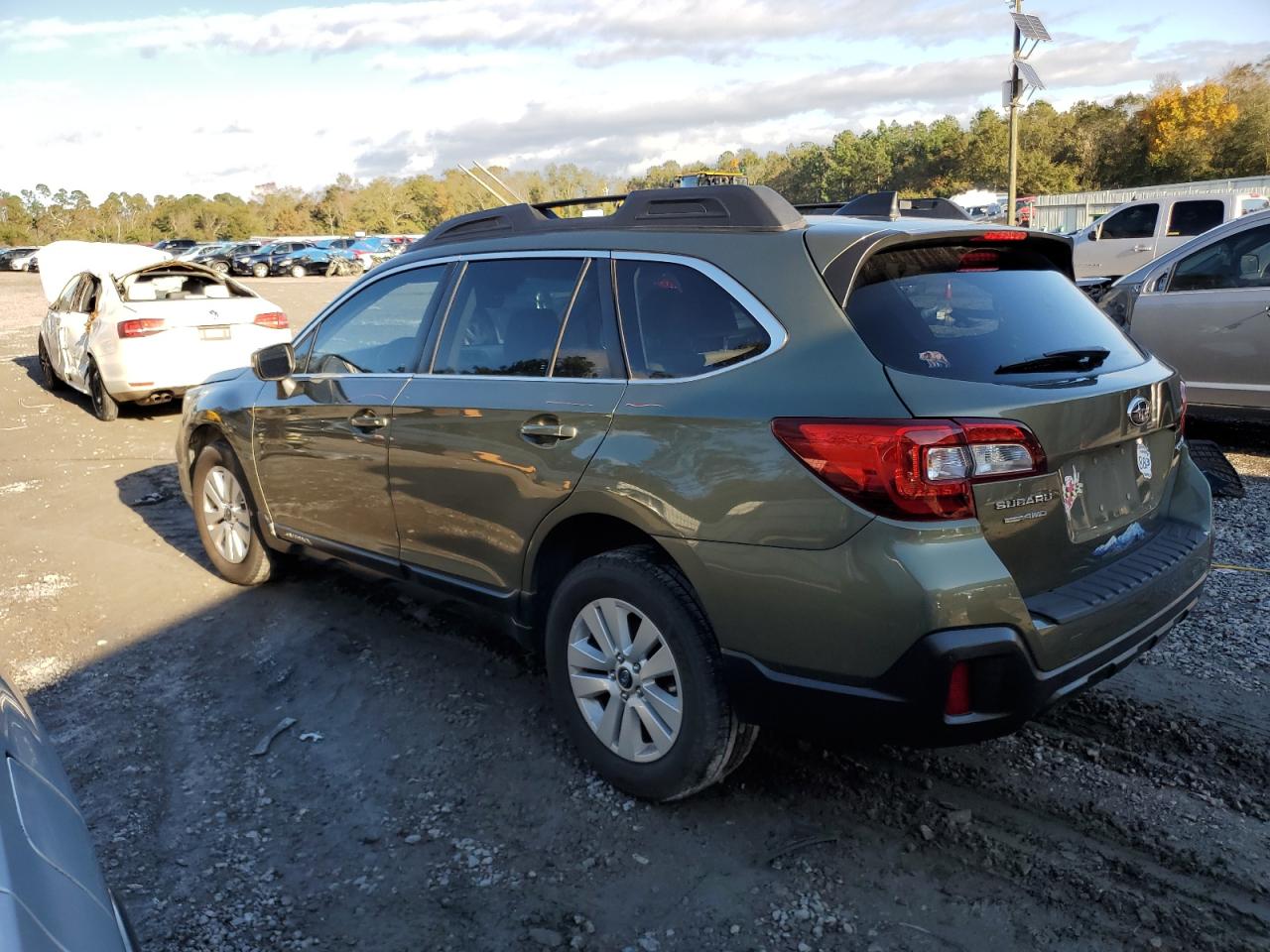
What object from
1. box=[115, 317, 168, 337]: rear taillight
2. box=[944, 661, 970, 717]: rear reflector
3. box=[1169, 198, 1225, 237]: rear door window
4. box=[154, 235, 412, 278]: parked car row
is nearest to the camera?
box=[944, 661, 970, 717]: rear reflector

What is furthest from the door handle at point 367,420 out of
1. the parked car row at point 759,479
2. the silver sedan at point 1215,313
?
the silver sedan at point 1215,313

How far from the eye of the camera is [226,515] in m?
5.71

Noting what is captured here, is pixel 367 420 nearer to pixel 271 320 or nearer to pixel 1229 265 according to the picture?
pixel 1229 265

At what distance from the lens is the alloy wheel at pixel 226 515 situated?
18.2ft

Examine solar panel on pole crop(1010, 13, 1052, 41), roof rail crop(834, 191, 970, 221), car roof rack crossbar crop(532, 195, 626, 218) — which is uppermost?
solar panel on pole crop(1010, 13, 1052, 41)

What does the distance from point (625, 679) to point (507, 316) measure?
56.8 inches

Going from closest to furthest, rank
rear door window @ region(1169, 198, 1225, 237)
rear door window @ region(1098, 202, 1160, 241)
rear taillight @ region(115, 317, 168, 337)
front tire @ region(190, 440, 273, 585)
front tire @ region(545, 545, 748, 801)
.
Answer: front tire @ region(545, 545, 748, 801) → front tire @ region(190, 440, 273, 585) → rear taillight @ region(115, 317, 168, 337) → rear door window @ region(1169, 198, 1225, 237) → rear door window @ region(1098, 202, 1160, 241)

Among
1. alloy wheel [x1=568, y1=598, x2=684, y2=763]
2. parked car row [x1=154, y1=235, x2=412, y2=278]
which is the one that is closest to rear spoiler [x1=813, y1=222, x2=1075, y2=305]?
alloy wheel [x1=568, y1=598, x2=684, y2=763]

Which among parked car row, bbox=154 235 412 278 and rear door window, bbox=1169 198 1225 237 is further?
parked car row, bbox=154 235 412 278

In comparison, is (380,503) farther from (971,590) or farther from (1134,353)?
(1134,353)

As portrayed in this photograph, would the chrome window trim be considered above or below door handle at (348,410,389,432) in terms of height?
above

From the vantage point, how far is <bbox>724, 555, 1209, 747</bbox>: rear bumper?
2.62m

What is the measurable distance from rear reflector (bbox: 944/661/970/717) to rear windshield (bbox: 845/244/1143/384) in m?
0.78

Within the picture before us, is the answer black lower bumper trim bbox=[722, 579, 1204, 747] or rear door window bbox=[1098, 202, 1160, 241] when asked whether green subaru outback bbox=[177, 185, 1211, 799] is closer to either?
black lower bumper trim bbox=[722, 579, 1204, 747]
